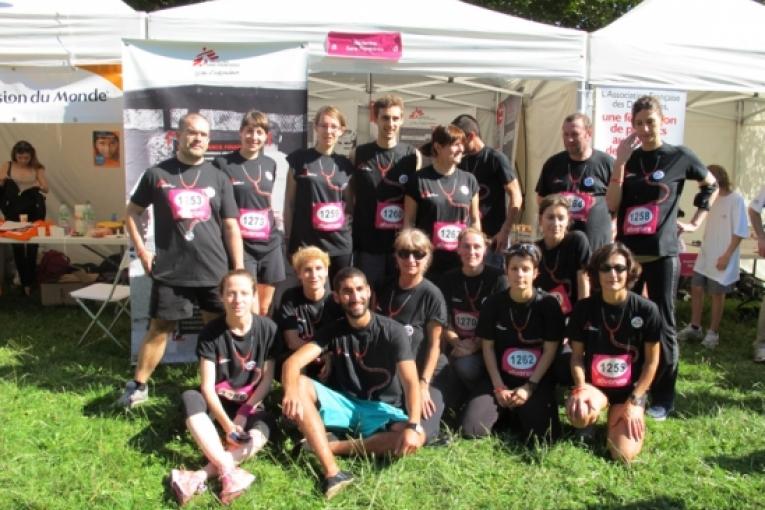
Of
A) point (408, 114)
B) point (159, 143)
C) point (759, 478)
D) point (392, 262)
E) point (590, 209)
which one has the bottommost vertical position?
point (759, 478)

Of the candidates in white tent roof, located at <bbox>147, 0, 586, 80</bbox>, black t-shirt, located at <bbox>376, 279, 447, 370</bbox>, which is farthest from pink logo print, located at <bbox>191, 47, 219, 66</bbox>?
black t-shirt, located at <bbox>376, 279, 447, 370</bbox>

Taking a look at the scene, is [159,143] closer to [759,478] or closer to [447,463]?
[447,463]

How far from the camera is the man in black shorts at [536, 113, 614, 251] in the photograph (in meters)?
3.68

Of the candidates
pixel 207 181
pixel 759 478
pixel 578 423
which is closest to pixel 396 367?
pixel 578 423

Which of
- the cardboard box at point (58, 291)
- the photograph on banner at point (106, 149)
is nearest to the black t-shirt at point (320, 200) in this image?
the cardboard box at point (58, 291)

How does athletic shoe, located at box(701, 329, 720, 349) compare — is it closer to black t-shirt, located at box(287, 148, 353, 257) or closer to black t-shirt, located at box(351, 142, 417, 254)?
black t-shirt, located at box(351, 142, 417, 254)

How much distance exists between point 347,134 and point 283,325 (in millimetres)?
5247

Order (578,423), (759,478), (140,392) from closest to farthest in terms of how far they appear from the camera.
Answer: (759,478) < (578,423) < (140,392)

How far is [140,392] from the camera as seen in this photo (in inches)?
131

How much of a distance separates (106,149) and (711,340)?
5773 millimetres

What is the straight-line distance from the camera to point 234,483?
8.27ft

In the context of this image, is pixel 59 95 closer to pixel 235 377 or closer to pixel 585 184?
pixel 235 377

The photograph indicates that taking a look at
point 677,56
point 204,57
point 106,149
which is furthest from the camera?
point 106,149

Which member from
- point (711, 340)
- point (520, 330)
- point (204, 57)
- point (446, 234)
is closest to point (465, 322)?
point (520, 330)
